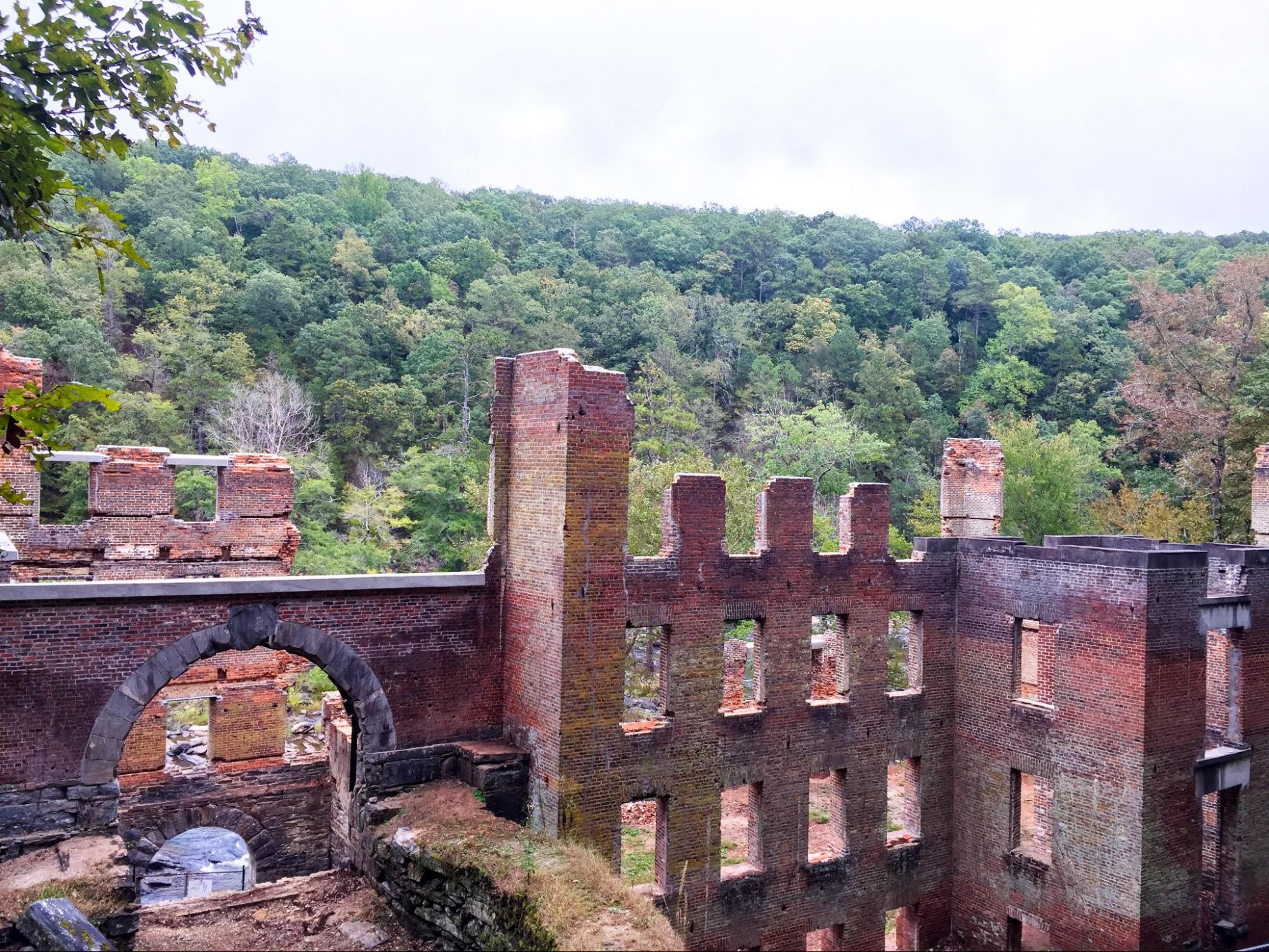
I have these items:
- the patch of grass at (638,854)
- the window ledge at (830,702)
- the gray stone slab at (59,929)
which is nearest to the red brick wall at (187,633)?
the gray stone slab at (59,929)

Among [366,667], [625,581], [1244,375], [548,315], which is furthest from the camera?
[548,315]

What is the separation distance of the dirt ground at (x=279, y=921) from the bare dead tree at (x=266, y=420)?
85.2 ft

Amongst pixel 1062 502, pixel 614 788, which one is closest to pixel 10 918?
pixel 614 788

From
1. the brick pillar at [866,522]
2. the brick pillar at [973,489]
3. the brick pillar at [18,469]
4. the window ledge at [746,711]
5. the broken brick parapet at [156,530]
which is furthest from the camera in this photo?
the brick pillar at [973,489]

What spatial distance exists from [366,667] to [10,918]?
4.44 m

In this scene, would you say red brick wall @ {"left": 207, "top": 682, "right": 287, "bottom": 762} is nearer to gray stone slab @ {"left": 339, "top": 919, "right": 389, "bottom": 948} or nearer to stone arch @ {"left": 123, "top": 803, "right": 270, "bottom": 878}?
stone arch @ {"left": 123, "top": 803, "right": 270, "bottom": 878}

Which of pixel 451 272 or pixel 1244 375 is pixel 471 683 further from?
pixel 451 272

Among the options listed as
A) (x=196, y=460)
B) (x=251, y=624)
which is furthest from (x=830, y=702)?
(x=196, y=460)

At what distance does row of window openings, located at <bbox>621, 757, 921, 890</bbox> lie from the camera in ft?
47.0

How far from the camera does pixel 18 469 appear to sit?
1570cm

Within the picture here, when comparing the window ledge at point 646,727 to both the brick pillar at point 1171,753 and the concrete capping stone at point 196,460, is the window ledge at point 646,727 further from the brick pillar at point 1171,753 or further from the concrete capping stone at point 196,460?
the concrete capping stone at point 196,460

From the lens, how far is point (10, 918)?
8516 mm

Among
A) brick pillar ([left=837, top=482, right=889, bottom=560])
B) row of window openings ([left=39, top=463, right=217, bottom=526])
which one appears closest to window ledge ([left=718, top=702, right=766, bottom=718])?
brick pillar ([left=837, top=482, right=889, bottom=560])

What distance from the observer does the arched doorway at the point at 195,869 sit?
18766mm
